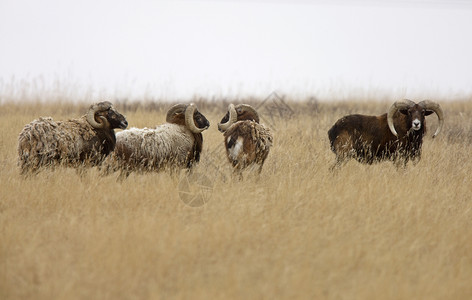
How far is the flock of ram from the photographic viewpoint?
8.69m

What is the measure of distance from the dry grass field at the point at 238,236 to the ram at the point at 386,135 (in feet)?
1.63

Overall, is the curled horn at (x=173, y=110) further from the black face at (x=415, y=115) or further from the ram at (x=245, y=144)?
the black face at (x=415, y=115)

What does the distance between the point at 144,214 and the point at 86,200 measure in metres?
1.16

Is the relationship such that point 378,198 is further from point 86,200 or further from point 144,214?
point 86,200

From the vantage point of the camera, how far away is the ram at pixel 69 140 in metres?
8.50

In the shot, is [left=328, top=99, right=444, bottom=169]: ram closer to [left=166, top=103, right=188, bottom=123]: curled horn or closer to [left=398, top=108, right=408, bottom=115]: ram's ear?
[left=398, top=108, right=408, bottom=115]: ram's ear

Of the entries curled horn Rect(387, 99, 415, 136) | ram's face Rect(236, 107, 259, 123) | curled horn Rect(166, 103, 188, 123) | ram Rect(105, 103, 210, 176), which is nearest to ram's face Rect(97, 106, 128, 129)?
ram Rect(105, 103, 210, 176)

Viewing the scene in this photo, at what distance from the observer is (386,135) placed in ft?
34.4

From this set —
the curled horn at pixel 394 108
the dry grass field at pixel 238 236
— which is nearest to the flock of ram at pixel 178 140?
the curled horn at pixel 394 108

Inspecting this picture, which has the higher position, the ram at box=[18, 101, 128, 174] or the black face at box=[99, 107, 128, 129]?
the black face at box=[99, 107, 128, 129]

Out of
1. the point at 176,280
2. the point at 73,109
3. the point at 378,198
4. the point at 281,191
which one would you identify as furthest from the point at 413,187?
the point at 73,109

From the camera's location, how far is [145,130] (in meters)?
9.57

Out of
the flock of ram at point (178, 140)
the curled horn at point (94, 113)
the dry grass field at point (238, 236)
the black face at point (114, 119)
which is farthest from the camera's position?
the black face at point (114, 119)

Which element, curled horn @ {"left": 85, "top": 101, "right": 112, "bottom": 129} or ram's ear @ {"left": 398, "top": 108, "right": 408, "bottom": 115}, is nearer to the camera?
curled horn @ {"left": 85, "top": 101, "right": 112, "bottom": 129}
